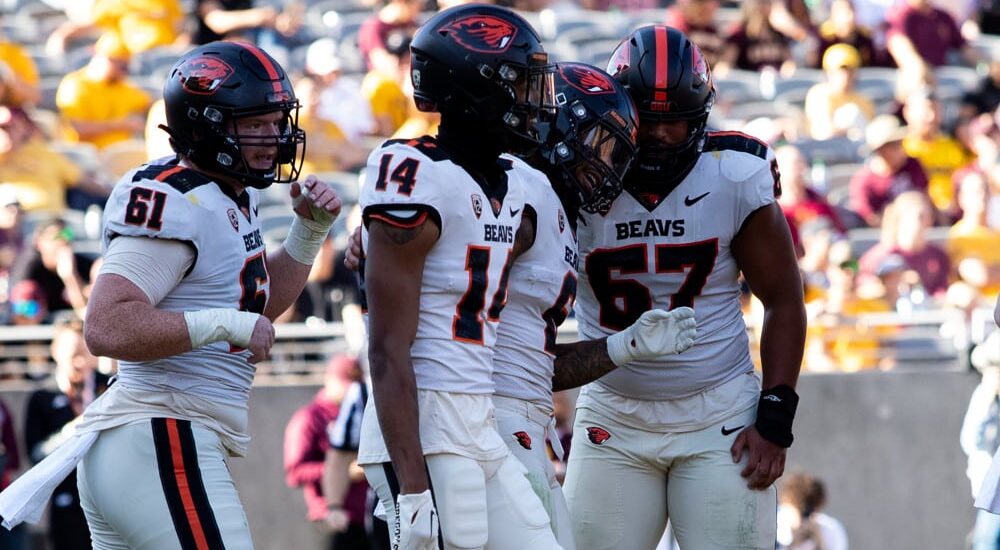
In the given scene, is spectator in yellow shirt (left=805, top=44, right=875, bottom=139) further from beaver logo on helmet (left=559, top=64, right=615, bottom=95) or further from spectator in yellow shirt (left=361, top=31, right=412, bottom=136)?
beaver logo on helmet (left=559, top=64, right=615, bottom=95)

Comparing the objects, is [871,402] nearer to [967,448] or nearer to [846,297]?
[846,297]

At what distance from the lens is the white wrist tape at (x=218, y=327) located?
3947mm

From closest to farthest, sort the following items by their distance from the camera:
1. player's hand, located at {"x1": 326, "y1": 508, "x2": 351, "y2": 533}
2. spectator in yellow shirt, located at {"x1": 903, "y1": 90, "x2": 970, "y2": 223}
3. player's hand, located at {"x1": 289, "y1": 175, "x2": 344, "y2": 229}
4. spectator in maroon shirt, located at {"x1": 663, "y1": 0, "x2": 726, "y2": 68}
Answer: player's hand, located at {"x1": 289, "y1": 175, "x2": 344, "y2": 229} < player's hand, located at {"x1": 326, "y1": 508, "x2": 351, "y2": 533} < spectator in yellow shirt, located at {"x1": 903, "y1": 90, "x2": 970, "y2": 223} < spectator in maroon shirt, located at {"x1": 663, "y1": 0, "x2": 726, "y2": 68}

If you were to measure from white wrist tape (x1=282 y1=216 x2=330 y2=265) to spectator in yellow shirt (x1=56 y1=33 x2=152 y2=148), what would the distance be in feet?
22.4

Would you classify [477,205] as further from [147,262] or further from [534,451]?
[147,262]

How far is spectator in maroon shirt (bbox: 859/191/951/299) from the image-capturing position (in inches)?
379

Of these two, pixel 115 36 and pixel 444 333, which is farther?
pixel 115 36

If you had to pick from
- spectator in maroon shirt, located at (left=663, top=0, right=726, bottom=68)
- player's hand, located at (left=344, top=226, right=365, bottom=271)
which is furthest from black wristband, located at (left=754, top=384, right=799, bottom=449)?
spectator in maroon shirt, located at (left=663, top=0, right=726, bottom=68)

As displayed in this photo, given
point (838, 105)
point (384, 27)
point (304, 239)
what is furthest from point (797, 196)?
point (304, 239)

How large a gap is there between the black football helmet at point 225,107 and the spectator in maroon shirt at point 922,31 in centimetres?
953

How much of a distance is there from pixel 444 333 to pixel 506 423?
1.25 ft

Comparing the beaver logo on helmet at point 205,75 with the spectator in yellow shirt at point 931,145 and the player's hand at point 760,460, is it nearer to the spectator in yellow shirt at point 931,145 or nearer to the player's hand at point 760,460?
the player's hand at point 760,460


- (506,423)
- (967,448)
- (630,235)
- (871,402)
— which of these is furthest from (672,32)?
(871,402)

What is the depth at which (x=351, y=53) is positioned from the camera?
1255 cm
